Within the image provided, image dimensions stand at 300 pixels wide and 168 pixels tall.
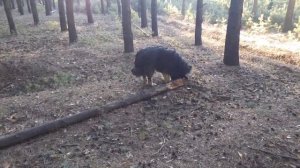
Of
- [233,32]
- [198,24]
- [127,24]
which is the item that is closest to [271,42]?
[198,24]

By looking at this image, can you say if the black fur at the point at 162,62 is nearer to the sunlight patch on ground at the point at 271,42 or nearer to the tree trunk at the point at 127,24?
the tree trunk at the point at 127,24

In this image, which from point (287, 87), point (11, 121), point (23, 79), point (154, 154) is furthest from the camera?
point (23, 79)

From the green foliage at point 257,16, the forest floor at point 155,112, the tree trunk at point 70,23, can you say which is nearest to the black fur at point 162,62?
the forest floor at point 155,112

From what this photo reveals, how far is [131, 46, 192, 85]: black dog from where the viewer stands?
10.9 meters

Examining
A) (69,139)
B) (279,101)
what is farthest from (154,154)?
(279,101)

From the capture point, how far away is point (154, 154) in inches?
289

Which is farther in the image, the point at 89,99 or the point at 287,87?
the point at 287,87

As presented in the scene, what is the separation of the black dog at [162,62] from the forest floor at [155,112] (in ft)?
2.36

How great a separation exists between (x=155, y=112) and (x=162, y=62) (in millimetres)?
2210

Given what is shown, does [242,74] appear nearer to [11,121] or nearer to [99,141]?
[99,141]

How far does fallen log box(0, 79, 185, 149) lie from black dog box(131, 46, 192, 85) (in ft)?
1.30

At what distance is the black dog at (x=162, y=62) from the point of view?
35.6 ft

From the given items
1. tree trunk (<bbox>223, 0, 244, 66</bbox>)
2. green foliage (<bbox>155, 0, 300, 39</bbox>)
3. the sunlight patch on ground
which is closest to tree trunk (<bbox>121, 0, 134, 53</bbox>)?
tree trunk (<bbox>223, 0, 244, 66</bbox>)

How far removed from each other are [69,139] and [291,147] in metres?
5.42
